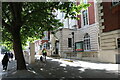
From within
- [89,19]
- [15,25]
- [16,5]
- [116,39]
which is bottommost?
[116,39]

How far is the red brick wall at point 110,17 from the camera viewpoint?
14.6 m

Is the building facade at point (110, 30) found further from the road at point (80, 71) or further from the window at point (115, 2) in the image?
the road at point (80, 71)

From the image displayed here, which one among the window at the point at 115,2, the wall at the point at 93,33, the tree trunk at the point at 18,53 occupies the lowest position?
the tree trunk at the point at 18,53

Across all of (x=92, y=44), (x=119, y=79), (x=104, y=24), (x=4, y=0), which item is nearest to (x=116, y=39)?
(x=104, y=24)

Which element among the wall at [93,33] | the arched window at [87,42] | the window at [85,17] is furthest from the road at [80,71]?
the window at [85,17]

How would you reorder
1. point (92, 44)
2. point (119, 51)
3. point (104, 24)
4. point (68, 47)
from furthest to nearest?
point (68, 47), point (92, 44), point (104, 24), point (119, 51)

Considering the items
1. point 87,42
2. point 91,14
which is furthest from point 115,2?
point 87,42

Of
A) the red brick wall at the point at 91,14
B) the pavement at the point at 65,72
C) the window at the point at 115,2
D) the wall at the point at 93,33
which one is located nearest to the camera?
the pavement at the point at 65,72

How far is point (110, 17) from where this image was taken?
15.6 metres

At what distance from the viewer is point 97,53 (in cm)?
1714

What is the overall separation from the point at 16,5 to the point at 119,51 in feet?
37.1

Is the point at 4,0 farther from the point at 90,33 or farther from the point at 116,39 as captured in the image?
the point at 90,33

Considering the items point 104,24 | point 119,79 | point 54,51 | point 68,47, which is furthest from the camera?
point 54,51

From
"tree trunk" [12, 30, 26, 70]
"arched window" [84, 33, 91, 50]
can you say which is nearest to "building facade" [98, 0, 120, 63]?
"tree trunk" [12, 30, 26, 70]
